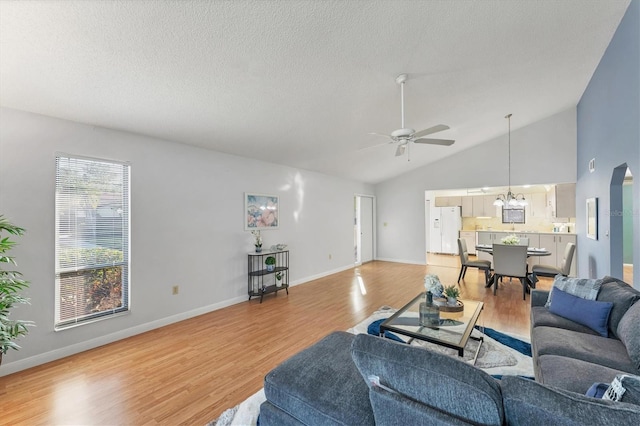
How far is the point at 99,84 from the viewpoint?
7.50 ft

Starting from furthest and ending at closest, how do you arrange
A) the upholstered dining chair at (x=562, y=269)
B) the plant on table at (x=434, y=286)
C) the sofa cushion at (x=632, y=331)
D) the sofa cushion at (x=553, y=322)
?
the upholstered dining chair at (x=562, y=269)
the plant on table at (x=434, y=286)
the sofa cushion at (x=553, y=322)
the sofa cushion at (x=632, y=331)

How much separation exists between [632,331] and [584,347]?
0.94 feet

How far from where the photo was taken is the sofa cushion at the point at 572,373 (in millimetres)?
1490

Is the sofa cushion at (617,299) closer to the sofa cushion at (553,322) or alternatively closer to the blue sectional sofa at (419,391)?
the sofa cushion at (553,322)

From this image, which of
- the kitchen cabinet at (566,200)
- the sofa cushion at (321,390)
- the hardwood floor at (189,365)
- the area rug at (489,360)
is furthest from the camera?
the kitchen cabinet at (566,200)

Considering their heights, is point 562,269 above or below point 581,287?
below

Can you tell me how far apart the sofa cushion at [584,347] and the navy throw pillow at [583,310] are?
12 cm

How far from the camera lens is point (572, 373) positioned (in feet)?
5.23

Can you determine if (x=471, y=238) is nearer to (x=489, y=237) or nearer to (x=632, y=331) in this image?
(x=489, y=237)

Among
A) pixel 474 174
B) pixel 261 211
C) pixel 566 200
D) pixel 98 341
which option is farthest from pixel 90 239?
pixel 566 200

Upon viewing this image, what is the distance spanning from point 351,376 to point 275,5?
7.62 feet

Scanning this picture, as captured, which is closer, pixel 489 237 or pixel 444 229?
pixel 489 237

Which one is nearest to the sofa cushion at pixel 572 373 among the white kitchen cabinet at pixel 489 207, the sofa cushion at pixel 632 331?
the sofa cushion at pixel 632 331

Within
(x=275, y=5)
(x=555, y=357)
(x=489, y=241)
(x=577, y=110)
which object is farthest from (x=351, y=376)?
(x=489, y=241)
